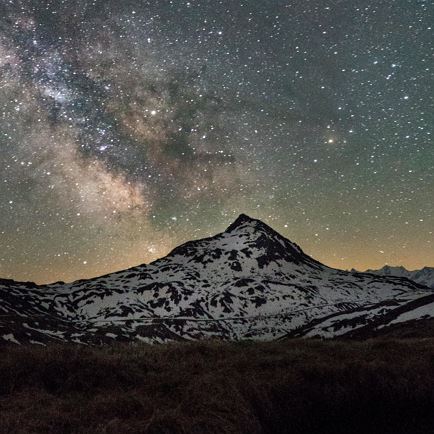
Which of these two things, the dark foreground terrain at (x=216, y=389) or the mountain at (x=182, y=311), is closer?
the dark foreground terrain at (x=216, y=389)

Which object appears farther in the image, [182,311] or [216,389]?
[182,311]

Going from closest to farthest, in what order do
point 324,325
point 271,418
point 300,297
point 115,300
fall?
point 271,418, point 324,325, point 115,300, point 300,297

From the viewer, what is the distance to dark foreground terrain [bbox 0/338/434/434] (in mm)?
6766

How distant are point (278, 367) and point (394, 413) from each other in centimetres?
333

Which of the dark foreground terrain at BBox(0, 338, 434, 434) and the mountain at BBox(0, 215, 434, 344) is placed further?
the mountain at BBox(0, 215, 434, 344)

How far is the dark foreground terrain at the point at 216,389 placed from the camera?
677cm

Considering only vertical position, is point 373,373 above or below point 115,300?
below

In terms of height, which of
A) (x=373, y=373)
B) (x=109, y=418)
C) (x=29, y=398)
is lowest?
(x=373, y=373)

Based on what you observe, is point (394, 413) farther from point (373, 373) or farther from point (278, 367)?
point (278, 367)

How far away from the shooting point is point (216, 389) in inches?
317

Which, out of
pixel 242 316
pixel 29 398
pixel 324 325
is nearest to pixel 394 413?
pixel 29 398

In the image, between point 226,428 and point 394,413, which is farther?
point 394,413

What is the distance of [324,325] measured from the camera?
107688 mm

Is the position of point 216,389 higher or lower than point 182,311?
higher
